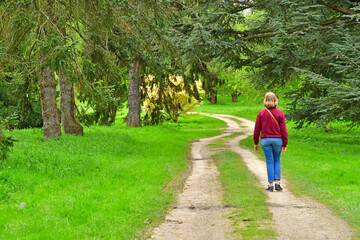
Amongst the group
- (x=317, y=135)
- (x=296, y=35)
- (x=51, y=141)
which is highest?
(x=296, y=35)

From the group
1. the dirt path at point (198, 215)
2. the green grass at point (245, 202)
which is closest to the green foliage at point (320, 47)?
the green grass at point (245, 202)

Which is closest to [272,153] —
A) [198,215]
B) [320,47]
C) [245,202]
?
[245,202]

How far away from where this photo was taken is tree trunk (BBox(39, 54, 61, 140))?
15375mm

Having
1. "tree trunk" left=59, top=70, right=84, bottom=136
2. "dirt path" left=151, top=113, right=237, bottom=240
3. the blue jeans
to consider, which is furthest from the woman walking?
"tree trunk" left=59, top=70, right=84, bottom=136

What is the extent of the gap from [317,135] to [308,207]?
17892 millimetres

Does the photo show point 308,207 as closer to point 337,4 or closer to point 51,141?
point 51,141

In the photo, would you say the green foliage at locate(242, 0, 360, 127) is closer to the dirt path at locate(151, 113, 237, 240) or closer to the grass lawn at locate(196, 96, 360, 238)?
the grass lawn at locate(196, 96, 360, 238)

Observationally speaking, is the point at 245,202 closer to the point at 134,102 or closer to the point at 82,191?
the point at 82,191

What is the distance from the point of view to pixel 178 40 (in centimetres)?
2033

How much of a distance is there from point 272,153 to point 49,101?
9740mm

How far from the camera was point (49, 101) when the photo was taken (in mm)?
15516

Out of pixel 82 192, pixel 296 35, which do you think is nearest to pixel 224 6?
pixel 296 35

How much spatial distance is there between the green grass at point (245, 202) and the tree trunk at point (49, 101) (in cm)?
709

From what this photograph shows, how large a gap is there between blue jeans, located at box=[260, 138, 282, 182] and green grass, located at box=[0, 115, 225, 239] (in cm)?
237
